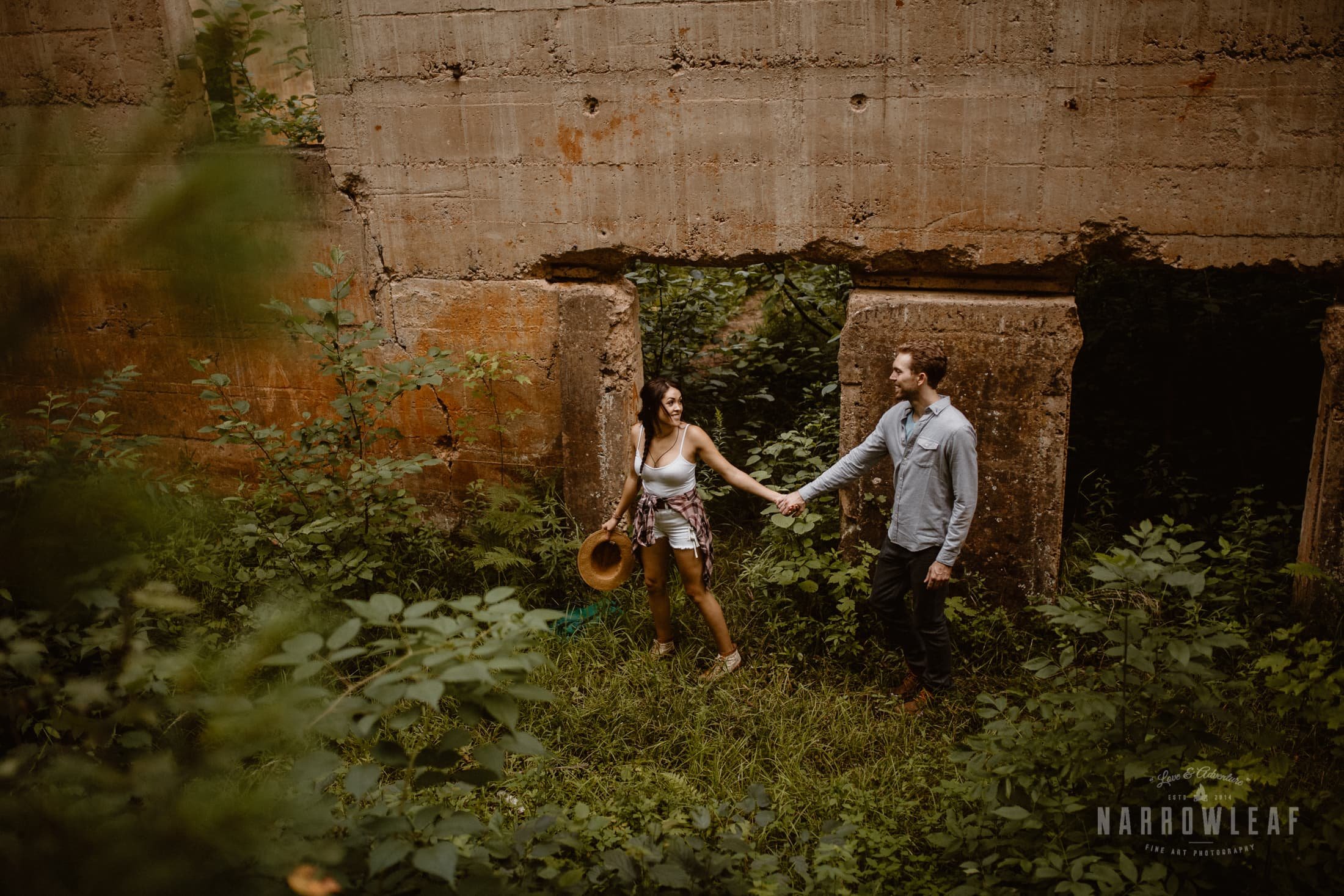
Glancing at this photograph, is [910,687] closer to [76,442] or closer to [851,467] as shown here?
[851,467]

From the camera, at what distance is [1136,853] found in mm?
2764

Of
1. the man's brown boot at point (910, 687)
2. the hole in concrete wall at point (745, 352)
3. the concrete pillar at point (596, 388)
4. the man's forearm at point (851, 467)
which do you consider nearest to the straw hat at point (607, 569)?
the concrete pillar at point (596, 388)

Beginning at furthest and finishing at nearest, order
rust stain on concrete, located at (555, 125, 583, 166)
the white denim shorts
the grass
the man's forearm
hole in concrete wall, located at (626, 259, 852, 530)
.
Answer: hole in concrete wall, located at (626, 259, 852, 530) < rust stain on concrete, located at (555, 125, 583, 166) < the white denim shorts < the man's forearm < the grass

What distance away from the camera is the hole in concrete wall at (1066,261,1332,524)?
561 centimetres

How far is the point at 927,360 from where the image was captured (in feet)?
13.1

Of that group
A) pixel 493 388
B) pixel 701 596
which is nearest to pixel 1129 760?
pixel 701 596

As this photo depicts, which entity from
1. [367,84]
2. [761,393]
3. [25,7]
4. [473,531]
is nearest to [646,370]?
[761,393]

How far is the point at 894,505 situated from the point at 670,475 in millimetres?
1088

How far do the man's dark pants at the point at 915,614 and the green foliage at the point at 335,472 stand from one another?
2.37 metres

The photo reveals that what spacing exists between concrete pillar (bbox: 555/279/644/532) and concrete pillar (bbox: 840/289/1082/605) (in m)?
1.25

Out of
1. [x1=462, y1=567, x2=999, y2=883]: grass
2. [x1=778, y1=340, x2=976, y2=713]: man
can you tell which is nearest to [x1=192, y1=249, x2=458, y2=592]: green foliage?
[x1=462, y1=567, x2=999, y2=883]: grass

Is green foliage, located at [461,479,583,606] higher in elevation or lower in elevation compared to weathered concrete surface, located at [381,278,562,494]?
lower

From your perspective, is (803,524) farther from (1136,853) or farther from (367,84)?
(367,84)

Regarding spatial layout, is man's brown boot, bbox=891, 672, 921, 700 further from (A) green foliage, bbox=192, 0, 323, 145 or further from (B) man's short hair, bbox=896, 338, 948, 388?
(A) green foliage, bbox=192, 0, 323, 145
